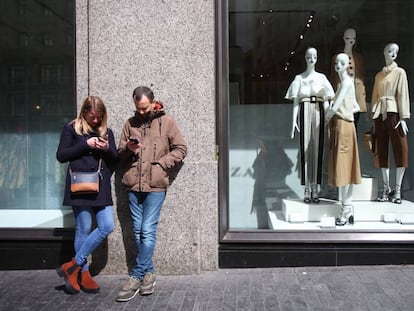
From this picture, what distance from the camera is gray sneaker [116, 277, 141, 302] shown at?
14.8 feet

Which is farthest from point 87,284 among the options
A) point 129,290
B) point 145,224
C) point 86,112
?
point 86,112

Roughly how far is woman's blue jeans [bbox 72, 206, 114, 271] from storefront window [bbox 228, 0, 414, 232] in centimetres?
185

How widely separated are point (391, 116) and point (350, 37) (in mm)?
1160

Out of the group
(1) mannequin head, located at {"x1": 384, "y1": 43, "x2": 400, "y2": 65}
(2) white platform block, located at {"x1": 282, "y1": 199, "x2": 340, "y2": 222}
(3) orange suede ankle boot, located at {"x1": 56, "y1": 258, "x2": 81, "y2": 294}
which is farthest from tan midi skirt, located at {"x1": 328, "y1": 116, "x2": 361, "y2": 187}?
(3) orange suede ankle boot, located at {"x1": 56, "y1": 258, "x2": 81, "y2": 294}

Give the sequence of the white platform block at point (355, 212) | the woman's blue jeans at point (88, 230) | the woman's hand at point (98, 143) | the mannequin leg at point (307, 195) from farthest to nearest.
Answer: the mannequin leg at point (307, 195) → the white platform block at point (355, 212) → the woman's blue jeans at point (88, 230) → the woman's hand at point (98, 143)

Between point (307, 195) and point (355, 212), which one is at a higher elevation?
point (307, 195)

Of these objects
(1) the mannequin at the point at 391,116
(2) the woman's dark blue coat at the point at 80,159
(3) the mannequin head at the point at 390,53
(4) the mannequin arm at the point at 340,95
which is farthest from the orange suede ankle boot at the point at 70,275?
(3) the mannequin head at the point at 390,53

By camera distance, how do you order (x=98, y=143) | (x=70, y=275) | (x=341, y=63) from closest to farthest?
1. (x=98, y=143)
2. (x=70, y=275)
3. (x=341, y=63)

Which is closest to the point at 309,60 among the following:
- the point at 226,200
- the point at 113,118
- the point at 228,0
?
the point at 228,0

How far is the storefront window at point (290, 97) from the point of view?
610 cm

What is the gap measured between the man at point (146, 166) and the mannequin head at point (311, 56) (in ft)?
7.32

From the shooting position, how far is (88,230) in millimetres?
4750

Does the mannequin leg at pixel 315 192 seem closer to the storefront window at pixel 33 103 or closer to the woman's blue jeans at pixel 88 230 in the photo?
the woman's blue jeans at pixel 88 230

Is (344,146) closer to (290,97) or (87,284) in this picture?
(290,97)
